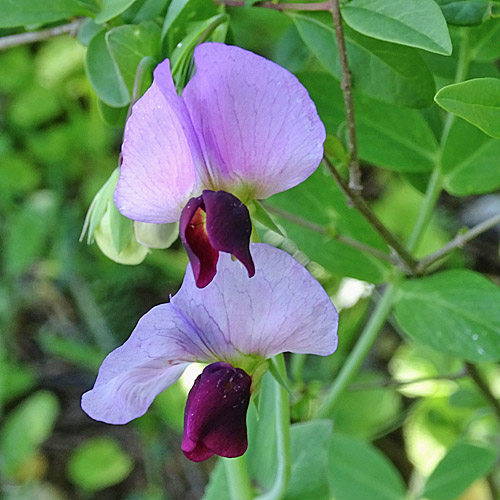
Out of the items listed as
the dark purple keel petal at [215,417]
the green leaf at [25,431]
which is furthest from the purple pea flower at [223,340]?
the green leaf at [25,431]

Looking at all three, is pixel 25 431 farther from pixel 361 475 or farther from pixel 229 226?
pixel 229 226

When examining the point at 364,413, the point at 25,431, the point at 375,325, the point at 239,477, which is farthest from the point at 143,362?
the point at 25,431

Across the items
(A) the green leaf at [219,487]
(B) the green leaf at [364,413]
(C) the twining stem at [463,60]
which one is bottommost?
(B) the green leaf at [364,413]

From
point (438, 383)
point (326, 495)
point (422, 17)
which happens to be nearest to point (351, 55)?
point (422, 17)

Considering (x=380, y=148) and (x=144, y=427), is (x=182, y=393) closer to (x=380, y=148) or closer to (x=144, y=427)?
(x=144, y=427)

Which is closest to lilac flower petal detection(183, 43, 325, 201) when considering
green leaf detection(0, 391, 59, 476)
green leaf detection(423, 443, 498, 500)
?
green leaf detection(423, 443, 498, 500)

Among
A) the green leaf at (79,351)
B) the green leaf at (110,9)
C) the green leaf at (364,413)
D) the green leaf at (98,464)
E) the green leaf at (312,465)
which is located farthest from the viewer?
the green leaf at (98,464)

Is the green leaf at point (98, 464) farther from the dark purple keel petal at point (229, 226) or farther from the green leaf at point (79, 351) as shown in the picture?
the dark purple keel petal at point (229, 226)
